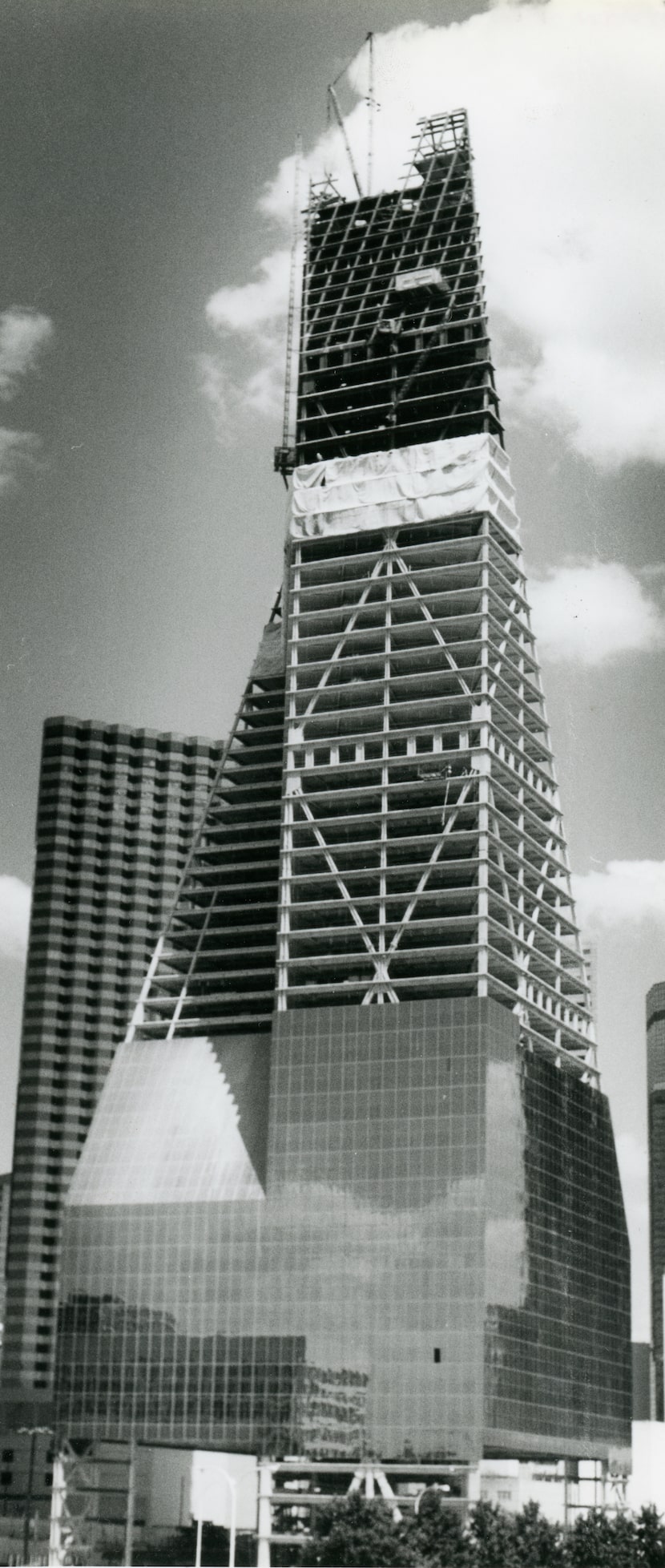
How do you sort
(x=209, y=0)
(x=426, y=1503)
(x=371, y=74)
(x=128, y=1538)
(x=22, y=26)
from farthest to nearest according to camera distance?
(x=128, y=1538)
(x=426, y=1503)
(x=371, y=74)
(x=22, y=26)
(x=209, y=0)

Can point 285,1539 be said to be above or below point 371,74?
below

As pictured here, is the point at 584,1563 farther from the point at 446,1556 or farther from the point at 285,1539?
the point at 285,1539

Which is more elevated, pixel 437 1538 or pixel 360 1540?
pixel 437 1538

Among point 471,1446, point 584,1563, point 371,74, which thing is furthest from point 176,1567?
point 371,74

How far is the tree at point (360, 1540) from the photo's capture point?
16712 centimetres

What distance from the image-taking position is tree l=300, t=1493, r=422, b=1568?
548 feet

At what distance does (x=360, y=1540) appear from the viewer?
168000 millimetres

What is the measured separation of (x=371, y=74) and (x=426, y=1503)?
11573cm

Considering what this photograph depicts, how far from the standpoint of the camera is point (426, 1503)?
182 m

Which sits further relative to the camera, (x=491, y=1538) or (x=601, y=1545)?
(x=601, y=1545)

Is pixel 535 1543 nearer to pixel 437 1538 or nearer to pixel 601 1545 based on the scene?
pixel 601 1545

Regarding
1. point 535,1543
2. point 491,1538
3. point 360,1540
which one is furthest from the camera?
point 535,1543

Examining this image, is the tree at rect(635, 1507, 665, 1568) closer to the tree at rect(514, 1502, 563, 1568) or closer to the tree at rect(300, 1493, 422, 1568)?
the tree at rect(514, 1502, 563, 1568)

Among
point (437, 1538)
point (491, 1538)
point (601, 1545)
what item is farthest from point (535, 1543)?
point (437, 1538)
